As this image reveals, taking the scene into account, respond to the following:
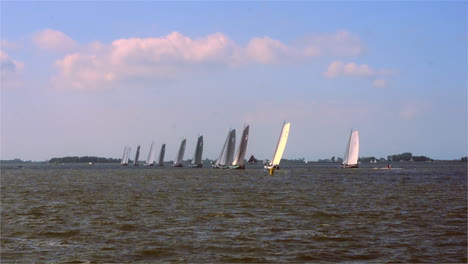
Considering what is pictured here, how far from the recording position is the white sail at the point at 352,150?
402ft

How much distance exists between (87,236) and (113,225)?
119 inches

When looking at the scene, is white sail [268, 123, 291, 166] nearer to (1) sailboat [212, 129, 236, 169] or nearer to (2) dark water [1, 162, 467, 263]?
(1) sailboat [212, 129, 236, 169]

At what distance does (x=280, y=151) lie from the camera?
104000mm

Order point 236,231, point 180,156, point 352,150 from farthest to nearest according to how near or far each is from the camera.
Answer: point 180,156, point 352,150, point 236,231

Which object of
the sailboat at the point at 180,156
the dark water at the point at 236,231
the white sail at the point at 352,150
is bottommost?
the dark water at the point at 236,231

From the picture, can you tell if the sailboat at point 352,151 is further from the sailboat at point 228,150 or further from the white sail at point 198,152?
the white sail at point 198,152

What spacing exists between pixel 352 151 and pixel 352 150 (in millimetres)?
451

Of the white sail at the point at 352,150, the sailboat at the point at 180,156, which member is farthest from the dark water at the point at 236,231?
the sailboat at the point at 180,156

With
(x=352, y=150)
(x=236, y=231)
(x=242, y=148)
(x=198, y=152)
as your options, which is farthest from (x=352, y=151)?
(x=236, y=231)

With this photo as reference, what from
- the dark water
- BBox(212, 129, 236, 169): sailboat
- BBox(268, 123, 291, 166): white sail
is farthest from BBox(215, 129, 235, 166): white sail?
the dark water

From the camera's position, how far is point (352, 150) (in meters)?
126

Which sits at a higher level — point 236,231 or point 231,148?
point 231,148

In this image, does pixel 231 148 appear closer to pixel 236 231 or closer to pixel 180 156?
pixel 180 156

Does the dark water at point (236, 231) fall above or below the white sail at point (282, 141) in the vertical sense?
below
